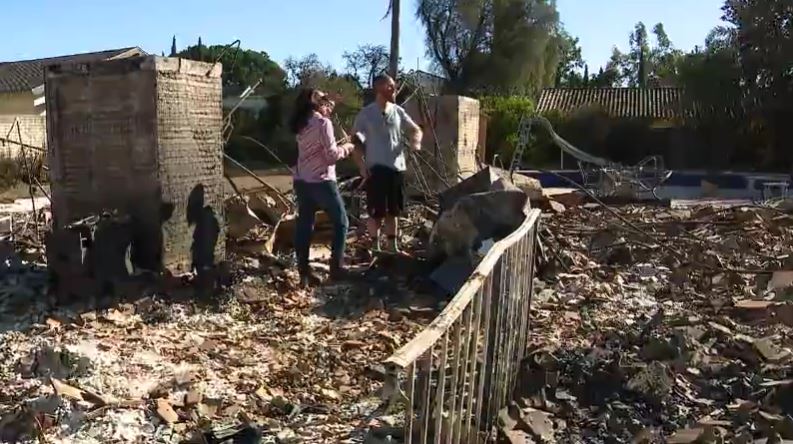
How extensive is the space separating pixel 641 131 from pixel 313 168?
2767 cm

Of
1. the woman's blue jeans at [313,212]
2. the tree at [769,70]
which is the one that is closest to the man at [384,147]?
the woman's blue jeans at [313,212]

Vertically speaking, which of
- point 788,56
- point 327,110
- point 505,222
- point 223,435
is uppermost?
point 788,56

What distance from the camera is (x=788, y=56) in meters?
29.4

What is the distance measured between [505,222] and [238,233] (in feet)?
8.69

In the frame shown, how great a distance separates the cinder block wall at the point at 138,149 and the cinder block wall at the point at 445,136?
477cm

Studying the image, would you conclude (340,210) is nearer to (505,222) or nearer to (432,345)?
(505,222)

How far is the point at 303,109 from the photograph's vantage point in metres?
6.76

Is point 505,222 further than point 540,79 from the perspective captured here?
No

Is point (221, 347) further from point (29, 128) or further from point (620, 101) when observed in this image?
point (620, 101)

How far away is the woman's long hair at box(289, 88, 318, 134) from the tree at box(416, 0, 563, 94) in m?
35.7

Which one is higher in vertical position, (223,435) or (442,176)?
(442,176)

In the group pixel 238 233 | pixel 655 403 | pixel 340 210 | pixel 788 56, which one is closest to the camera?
pixel 655 403

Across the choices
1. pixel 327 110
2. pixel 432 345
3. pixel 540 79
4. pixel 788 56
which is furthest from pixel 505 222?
pixel 540 79

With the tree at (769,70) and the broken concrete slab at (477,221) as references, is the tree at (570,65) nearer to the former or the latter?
the tree at (769,70)
